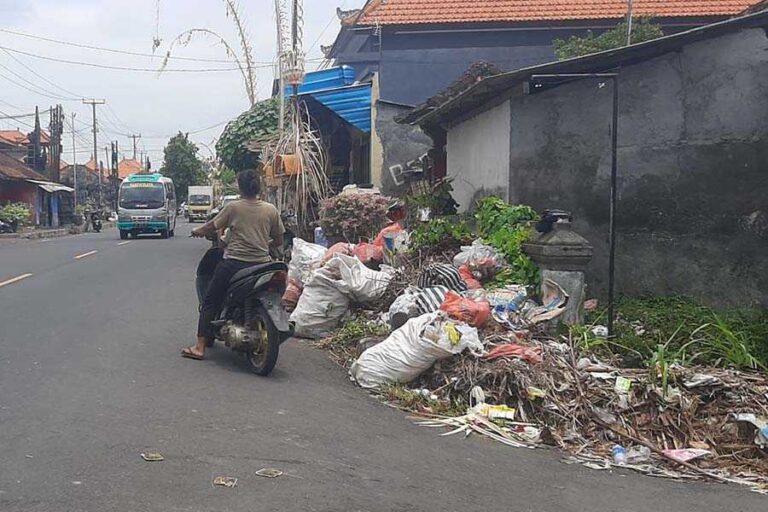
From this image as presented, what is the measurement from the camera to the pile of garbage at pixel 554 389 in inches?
204

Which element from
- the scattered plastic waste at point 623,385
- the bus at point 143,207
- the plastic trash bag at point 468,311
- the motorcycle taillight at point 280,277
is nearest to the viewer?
the scattered plastic waste at point 623,385

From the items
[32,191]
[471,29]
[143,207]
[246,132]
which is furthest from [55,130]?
[471,29]

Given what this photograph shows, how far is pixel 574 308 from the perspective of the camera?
7.23 m

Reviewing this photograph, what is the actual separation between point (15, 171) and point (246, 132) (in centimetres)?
2846

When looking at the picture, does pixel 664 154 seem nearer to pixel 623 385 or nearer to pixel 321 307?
pixel 623 385

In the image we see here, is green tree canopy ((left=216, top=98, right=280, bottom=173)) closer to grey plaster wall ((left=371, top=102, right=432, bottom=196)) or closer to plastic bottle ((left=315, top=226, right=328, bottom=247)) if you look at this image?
grey plaster wall ((left=371, top=102, right=432, bottom=196))

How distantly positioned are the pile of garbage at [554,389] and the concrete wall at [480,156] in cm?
307

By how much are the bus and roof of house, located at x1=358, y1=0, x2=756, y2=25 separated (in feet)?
47.4

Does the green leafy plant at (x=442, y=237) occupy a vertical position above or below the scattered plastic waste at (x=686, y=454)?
above

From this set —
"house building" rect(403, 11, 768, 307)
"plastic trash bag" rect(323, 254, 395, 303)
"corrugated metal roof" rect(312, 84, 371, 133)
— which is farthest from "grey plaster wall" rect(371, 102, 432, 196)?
"plastic trash bag" rect(323, 254, 395, 303)

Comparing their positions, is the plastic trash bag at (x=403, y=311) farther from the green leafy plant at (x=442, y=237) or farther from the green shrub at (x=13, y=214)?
the green shrub at (x=13, y=214)

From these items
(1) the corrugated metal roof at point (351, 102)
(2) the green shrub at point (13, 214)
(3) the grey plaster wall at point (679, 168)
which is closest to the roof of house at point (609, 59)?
(3) the grey plaster wall at point (679, 168)

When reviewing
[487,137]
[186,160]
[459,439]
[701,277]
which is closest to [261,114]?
[487,137]

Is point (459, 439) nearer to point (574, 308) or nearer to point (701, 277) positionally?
point (574, 308)
